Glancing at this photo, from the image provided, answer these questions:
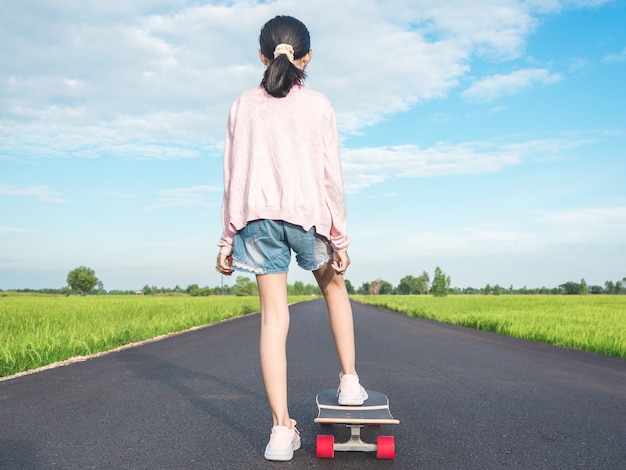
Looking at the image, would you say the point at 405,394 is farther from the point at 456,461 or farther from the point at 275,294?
the point at 275,294

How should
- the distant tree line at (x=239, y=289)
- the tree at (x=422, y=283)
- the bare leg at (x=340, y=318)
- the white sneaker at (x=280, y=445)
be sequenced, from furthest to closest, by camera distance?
1. the tree at (x=422, y=283)
2. the distant tree line at (x=239, y=289)
3. the bare leg at (x=340, y=318)
4. the white sneaker at (x=280, y=445)

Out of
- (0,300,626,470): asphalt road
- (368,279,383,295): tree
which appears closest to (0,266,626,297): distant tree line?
(368,279,383,295): tree

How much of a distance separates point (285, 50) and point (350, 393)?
1.92m

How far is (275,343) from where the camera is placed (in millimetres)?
2559

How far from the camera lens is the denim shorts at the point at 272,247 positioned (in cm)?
254

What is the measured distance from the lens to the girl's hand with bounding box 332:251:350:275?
2.69 metres

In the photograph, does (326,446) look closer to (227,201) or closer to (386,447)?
(386,447)

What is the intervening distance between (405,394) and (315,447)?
1779 mm

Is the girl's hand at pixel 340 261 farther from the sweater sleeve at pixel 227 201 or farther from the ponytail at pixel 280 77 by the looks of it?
the ponytail at pixel 280 77

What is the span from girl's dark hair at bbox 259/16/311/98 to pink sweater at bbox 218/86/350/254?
8 centimetres

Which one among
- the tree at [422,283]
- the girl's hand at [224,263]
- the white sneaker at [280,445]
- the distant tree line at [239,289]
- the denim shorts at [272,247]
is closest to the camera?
the white sneaker at [280,445]

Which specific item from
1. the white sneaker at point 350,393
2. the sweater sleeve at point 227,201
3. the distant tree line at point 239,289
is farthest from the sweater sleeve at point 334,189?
the distant tree line at point 239,289

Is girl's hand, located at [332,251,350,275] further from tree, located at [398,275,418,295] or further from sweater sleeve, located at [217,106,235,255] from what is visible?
tree, located at [398,275,418,295]

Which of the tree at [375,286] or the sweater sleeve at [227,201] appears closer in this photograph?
the sweater sleeve at [227,201]
